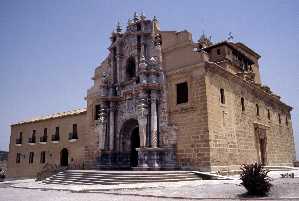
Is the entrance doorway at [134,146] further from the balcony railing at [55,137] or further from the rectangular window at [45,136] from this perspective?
the rectangular window at [45,136]

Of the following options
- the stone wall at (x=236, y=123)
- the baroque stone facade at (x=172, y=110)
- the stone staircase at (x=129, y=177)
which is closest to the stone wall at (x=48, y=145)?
the baroque stone facade at (x=172, y=110)

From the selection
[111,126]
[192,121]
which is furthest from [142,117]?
→ [111,126]

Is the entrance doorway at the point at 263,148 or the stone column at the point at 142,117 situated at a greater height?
the stone column at the point at 142,117

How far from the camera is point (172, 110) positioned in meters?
17.4

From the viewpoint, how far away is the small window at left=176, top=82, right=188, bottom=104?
672 inches

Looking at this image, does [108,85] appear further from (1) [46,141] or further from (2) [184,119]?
(1) [46,141]

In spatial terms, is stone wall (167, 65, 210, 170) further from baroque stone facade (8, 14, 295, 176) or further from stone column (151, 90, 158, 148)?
stone column (151, 90, 158, 148)

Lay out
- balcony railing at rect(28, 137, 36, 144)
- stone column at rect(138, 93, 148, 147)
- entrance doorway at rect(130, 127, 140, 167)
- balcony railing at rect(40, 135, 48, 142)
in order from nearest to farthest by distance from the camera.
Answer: stone column at rect(138, 93, 148, 147) → entrance doorway at rect(130, 127, 140, 167) → balcony railing at rect(40, 135, 48, 142) → balcony railing at rect(28, 137, 36, 144)

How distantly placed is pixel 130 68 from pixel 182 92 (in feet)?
18.3

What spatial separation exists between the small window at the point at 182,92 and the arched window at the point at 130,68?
4617 millimetres

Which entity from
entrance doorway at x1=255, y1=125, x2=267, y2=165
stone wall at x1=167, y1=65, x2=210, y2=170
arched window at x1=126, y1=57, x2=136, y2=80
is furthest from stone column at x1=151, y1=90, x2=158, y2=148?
entrance doorway at x1=255, y1=125, x2=267, y2=165

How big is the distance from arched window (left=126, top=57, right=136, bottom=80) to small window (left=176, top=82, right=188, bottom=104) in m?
4.62

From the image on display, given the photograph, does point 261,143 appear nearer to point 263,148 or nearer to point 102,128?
point 263,148

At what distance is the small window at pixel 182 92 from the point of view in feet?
56.0
